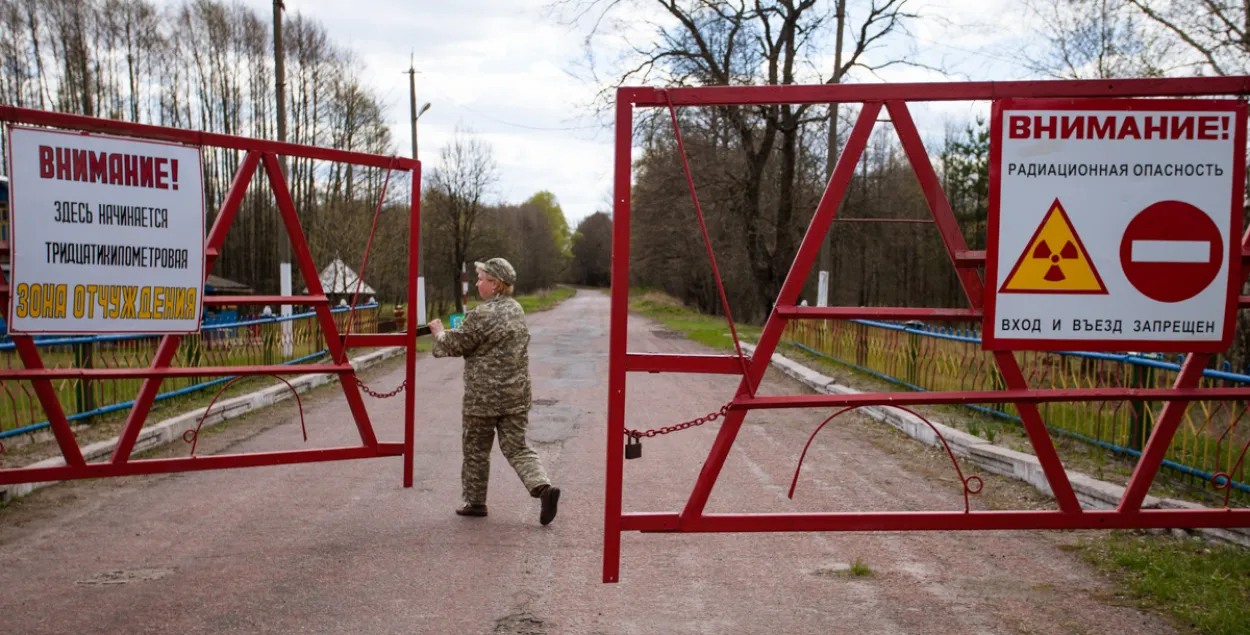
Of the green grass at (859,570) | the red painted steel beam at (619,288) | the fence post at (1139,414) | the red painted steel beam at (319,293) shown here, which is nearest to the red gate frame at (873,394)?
the red painted steel beam at (619,288)

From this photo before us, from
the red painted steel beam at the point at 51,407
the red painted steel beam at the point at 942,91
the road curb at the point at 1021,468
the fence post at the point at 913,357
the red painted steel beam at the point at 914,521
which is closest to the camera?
the red painted steel beam at the point at 942,91

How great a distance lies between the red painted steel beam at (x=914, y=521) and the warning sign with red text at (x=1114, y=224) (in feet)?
2.37

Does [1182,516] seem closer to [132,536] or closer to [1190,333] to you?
[1190,333]

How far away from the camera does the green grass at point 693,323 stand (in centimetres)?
2600

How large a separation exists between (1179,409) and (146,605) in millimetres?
4800

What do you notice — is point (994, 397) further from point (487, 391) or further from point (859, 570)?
point (487, 391)

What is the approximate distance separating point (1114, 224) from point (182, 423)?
8.86m

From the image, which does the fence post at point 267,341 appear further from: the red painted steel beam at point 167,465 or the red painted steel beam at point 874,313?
the red painted steel beam at point 874,313

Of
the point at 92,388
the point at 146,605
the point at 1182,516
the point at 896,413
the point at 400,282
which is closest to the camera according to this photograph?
the point at 1182,516

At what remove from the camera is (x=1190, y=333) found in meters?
3.56

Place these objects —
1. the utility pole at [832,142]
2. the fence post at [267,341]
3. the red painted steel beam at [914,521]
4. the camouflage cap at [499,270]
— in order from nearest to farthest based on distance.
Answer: the red painted steel beam at [914,521]
the camouflage cap at [499,270]
the fence post at [267,341]
the utility pole at [832,142]

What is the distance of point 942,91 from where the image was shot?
140 inches

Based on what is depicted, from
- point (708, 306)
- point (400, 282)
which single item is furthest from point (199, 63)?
point (708, 306)

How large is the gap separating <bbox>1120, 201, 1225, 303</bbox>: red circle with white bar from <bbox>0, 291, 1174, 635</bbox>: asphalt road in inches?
68.7
